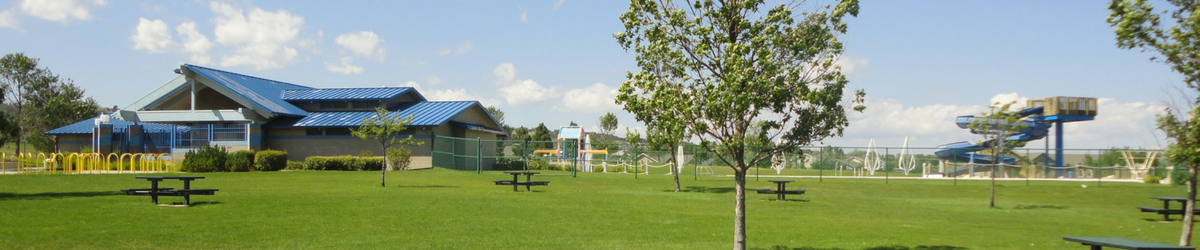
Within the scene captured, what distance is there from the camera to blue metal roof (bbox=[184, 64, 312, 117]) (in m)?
37.7

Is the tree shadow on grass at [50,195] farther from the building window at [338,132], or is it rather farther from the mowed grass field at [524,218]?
the building window at [338,132]

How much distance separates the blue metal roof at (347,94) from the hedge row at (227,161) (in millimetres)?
6328

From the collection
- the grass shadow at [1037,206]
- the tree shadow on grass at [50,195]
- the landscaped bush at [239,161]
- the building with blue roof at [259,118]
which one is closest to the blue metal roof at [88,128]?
the building with blue roof at [259,118]

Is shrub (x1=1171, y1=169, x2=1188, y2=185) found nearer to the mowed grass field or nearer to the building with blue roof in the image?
the mowed grass field

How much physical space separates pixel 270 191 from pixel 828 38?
641 inches

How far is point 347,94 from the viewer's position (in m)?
41.0

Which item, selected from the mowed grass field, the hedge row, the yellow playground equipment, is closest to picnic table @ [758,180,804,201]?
the mowed grass field

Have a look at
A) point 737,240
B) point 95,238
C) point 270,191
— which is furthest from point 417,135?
point 737,240

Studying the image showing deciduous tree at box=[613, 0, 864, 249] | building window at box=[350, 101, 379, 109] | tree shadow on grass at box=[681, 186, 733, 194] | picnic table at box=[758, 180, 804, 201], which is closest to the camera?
deciduous tree at box=[613, 0, 864, 249]

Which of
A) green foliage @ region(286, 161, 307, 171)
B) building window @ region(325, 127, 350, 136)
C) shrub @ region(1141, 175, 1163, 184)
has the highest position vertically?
building window @ region(325, 127, 350, 136)

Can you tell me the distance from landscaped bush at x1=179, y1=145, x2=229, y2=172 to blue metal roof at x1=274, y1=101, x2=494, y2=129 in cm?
547

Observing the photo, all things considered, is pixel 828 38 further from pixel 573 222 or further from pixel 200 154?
pixel 200 154

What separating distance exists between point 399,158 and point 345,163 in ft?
7.68

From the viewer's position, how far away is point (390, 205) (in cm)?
1633
